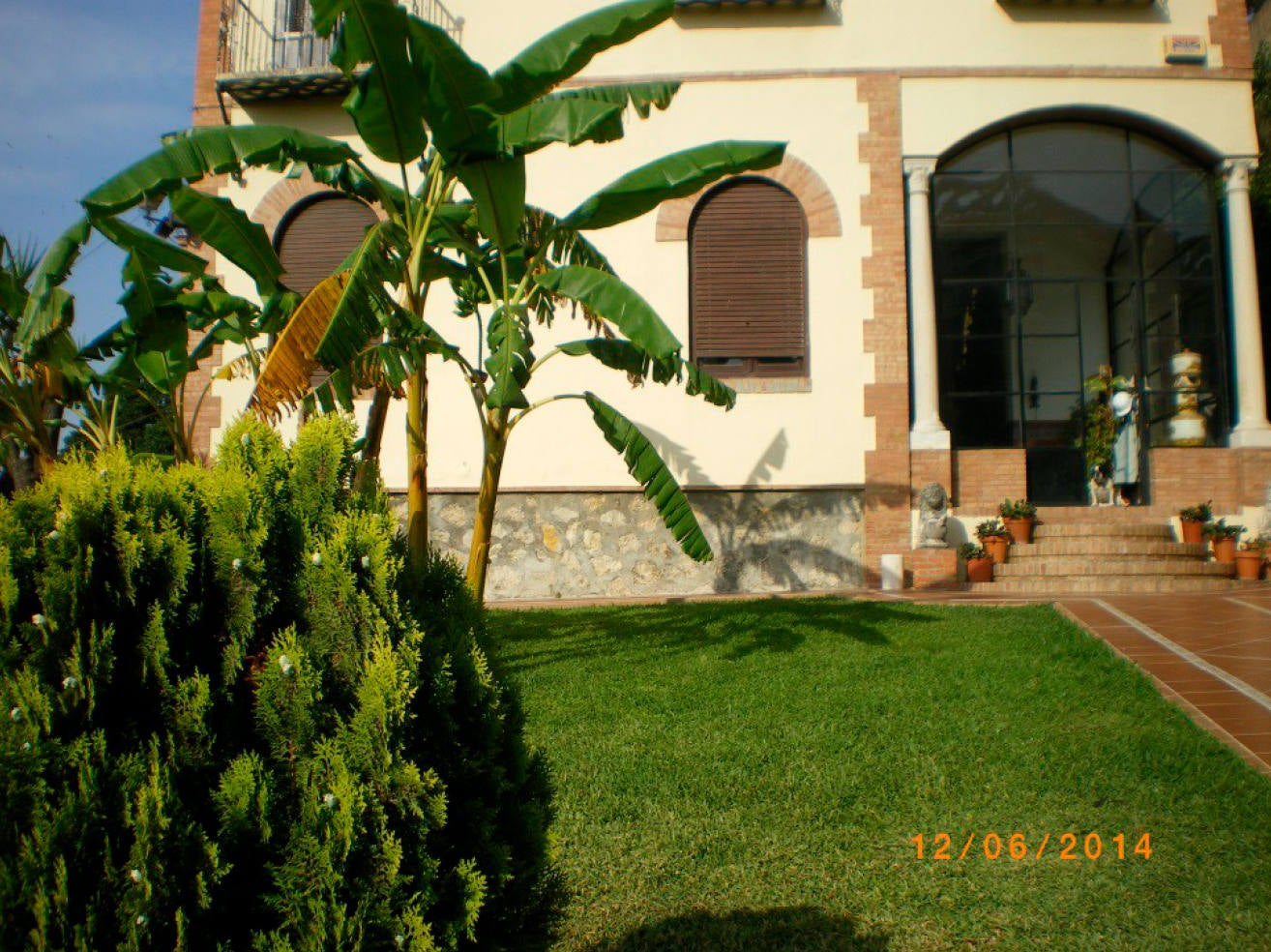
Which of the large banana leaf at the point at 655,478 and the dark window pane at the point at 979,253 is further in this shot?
the dark window pane at the point at 979,253

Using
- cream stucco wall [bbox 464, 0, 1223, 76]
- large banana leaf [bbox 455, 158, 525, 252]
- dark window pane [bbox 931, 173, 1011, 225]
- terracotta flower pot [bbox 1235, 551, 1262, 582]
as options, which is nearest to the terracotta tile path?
terracotta flower pot [bbox 1235, 551, 1262, 582]

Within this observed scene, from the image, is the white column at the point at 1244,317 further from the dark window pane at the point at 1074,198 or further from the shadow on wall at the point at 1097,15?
the shadow on wall at the point at 1097,15

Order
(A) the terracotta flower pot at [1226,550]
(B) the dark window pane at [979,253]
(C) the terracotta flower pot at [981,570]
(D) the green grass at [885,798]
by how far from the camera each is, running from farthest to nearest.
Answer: (B) the dark window pane at [979,253]
(A) the terracotta flower pot at [1226,550]
(C) the terracotta flower pot at [981,570]
(D) the green grass at [885,798]

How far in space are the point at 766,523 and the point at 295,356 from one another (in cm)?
724

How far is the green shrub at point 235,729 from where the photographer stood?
167 cm

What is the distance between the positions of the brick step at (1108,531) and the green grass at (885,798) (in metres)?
4.66

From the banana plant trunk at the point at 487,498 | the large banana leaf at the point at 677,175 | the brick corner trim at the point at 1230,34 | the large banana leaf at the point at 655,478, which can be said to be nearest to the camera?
the large banana leaf at the point at 677,175

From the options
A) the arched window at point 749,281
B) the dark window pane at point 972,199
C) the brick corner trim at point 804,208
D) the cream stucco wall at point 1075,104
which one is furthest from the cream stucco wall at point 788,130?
the dark window pane at point 972,199

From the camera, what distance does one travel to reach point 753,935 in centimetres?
293

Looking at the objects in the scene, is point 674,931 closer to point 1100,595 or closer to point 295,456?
point 295,456

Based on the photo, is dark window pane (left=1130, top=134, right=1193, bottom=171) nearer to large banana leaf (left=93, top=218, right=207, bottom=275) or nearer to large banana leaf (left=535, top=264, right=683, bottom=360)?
large banana leaf (left=535, top=264, right=683, bottom=360)

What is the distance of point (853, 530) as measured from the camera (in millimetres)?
11234

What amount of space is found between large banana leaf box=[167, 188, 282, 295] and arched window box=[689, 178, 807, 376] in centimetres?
618

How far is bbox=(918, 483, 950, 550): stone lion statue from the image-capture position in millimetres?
10719
